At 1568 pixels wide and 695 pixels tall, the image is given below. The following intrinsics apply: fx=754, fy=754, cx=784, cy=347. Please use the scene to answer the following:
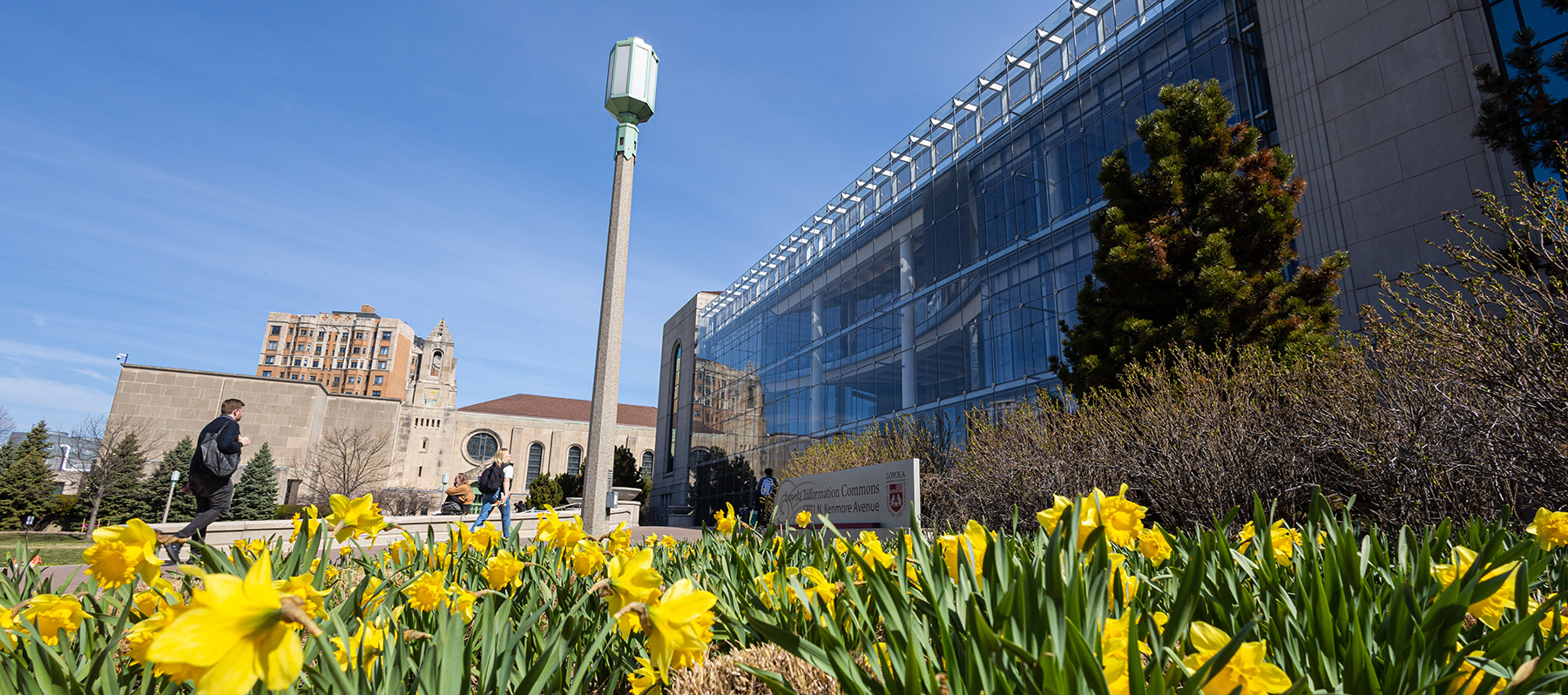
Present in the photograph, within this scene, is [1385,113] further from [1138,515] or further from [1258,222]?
[1138,515]

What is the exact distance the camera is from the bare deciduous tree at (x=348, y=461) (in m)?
38.0

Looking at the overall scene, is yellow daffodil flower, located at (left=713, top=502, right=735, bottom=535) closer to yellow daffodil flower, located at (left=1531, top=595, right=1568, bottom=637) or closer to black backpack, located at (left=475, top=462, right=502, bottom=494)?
yellow daffodil flower, located at (left=1531, top=595, right=1568, bottom=637)

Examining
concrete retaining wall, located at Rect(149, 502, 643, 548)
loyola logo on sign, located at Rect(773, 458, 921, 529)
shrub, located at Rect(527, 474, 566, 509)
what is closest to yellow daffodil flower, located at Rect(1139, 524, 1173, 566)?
loyola logo on sign, located at Rect(773, 458, 921, 529)

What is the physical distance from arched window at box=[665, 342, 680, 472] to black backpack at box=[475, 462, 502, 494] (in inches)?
1075

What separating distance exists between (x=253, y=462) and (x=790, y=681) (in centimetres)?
3647

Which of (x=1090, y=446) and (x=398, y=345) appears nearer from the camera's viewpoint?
(x=1090, y=446)

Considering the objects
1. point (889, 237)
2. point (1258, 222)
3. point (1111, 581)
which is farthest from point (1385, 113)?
point (1111, 581)

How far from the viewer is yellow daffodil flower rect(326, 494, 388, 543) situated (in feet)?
7.45

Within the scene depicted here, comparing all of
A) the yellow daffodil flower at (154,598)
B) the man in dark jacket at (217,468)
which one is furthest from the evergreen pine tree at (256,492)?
the yellow daffodil flower at (154,598)

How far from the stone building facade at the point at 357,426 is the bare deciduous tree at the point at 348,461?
0.47 feet

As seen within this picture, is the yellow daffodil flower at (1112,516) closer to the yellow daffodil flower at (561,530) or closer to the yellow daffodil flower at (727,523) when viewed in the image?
the yellow daffodil flower at (561,530)

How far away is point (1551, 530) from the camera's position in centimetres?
229

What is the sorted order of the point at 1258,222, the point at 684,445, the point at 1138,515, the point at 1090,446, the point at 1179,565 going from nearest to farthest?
1. the point at 1138,515
2. the point at 1179,565
3. the point at 1090,446
4. the point at 1258,222
5. the point at 684,445

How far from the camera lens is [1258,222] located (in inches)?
446
